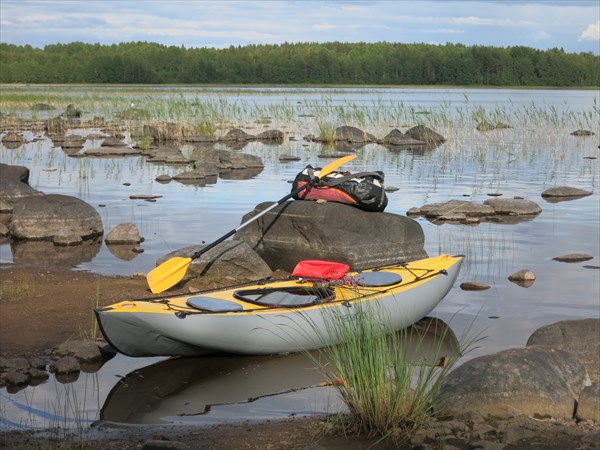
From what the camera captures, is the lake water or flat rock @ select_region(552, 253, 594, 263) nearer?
the lake water

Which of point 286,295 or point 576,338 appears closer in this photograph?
point 576,338

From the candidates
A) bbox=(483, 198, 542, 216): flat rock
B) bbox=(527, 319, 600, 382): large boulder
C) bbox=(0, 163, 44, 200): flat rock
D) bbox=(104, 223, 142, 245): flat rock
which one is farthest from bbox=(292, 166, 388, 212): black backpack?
bbox=(0, 163, 44, 200): flat rock

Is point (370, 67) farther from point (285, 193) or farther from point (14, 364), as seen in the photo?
point (14, 364)

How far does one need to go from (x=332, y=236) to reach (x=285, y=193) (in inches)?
333

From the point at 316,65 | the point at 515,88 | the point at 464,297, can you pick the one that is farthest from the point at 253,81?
the point at 464,297

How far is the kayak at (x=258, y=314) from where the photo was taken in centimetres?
759

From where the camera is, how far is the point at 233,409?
7.02 metres

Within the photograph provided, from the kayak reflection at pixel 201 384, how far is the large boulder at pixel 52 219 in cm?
619

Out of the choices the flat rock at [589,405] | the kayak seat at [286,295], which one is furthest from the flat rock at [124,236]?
the flat rock at [589,405]

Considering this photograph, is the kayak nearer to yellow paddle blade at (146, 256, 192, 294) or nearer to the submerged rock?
yellow paddle blade at (146, 256, 192, 294)

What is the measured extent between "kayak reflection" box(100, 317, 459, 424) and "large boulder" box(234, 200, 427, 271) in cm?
258

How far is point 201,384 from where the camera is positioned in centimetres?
761

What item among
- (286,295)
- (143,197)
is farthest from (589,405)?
(143,197)

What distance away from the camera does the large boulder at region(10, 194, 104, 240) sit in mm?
13742
